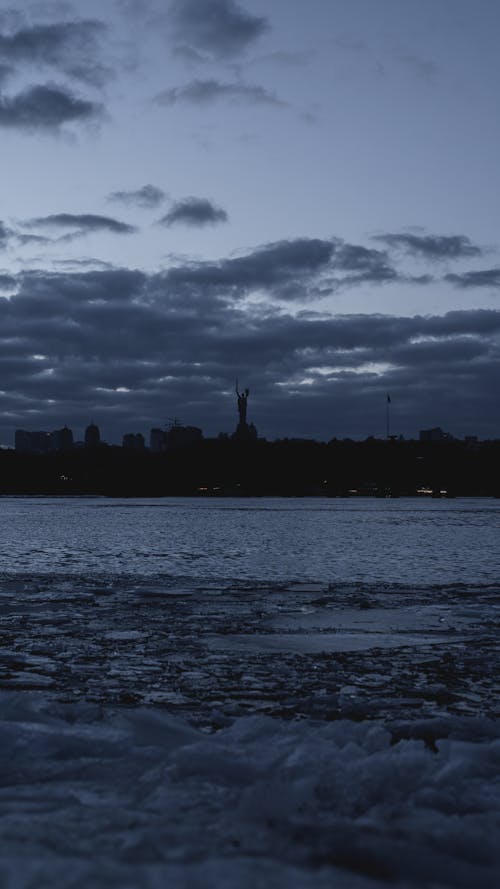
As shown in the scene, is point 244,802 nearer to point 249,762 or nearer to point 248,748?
point 249,762

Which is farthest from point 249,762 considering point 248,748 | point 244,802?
point 244,802

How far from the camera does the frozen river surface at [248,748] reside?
16.2 ft

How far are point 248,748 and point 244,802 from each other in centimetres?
122

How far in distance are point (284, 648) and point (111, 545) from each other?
112 feet

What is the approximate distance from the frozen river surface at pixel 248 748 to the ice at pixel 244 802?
0.06 feet

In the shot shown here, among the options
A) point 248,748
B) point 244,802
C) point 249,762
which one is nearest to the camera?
point 244,802

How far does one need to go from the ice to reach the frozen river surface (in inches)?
0.7

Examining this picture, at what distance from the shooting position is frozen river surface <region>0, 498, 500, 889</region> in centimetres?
493

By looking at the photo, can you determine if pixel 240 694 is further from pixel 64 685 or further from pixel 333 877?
pixel 333 877

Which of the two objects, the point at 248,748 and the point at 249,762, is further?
the point at 248,748

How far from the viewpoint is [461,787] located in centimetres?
622

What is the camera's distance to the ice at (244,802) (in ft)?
15.7

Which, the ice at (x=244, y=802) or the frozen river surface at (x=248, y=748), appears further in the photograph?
the frozen river surface at (x=248, y=748)

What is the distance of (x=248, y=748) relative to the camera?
7035 mm
